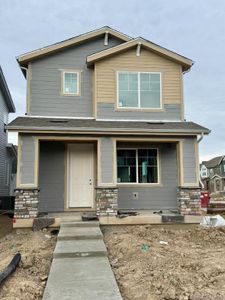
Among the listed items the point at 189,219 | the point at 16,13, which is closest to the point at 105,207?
the point at 189,219

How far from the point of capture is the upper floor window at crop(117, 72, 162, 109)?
10297mm

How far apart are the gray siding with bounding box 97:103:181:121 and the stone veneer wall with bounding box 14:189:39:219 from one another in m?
3.36

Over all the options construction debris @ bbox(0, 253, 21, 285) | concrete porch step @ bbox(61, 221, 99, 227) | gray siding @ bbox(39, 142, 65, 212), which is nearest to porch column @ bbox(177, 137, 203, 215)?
concrete porch step @ bbox(61, 221, 99, 227)

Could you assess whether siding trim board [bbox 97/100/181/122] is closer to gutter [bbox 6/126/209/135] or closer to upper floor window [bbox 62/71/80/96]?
upper floor window [bbox 62/71/80/96]

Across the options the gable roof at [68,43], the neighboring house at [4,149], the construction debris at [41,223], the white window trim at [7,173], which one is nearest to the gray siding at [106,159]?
the construction debris at [41,223]

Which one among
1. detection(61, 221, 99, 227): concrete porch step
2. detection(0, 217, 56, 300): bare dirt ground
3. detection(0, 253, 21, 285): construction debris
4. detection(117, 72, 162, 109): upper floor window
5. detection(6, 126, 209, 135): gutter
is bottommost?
detection(0, 217, 56, 300): bare dirt ground

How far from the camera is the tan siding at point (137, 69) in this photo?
10.2 metres

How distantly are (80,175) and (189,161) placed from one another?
140 inches

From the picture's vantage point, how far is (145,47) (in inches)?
414

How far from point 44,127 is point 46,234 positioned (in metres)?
2.98

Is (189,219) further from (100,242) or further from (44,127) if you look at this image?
(44,127)

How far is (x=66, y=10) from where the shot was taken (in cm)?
1379

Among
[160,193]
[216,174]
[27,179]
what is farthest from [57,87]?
[216,174]

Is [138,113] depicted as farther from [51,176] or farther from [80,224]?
[80,224]
